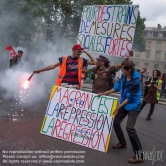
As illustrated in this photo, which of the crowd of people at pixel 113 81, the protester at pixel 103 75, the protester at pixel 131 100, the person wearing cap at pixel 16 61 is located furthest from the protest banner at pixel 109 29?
the person wearing cap at pixel 16 61

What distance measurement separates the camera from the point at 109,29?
19.4 ft

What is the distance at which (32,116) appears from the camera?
20.5ft

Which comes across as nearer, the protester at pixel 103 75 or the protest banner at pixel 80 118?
the protest banner at pixel 80 118

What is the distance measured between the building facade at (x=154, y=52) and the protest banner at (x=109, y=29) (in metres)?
66.7

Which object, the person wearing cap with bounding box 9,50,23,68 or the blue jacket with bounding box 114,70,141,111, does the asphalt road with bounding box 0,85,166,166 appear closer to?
the blue jacket with bounding box 114,70,141,111

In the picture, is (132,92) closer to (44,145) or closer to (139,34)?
(44,145)

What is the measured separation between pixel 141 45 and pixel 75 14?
22155mm

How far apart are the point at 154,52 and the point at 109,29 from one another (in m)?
69.4

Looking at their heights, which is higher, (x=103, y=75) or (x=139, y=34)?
(x=139, y=34)

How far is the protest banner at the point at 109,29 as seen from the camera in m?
5.58

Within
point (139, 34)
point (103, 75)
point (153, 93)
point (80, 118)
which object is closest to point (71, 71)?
point (103, 75)

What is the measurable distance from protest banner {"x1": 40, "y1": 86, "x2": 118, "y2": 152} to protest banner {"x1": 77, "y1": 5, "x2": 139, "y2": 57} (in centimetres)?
154

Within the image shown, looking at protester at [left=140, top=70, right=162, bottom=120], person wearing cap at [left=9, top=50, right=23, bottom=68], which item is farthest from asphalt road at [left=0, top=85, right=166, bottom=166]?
person wearing cap at [left=9, top=50, right=23, bottom=68]

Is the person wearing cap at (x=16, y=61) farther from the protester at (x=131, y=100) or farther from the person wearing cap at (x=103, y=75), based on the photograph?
the protester at (x=131, y=100)
